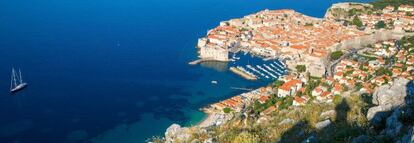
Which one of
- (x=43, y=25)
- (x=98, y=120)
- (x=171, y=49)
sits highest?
(x=43, y=25)

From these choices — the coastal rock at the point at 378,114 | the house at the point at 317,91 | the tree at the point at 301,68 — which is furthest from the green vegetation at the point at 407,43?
the coastal rock at the point at 378,114

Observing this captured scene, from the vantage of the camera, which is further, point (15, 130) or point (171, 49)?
point (171, 49)

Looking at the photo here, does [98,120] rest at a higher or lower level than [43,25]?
lower

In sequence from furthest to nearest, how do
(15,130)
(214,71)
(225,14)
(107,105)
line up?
(225,14) < (214,71) < (107,105) < (15,130)

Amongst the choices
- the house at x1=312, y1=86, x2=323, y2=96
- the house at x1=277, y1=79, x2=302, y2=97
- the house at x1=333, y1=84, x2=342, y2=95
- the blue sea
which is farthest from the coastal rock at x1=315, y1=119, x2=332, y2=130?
the house at x1=277, y1=79, x2=302, y2=97

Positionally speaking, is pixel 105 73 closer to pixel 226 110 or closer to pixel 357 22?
pixel 226 110

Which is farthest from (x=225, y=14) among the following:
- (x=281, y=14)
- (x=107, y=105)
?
(x=107, y=105)

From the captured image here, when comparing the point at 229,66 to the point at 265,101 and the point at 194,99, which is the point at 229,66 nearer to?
the point at 194,99

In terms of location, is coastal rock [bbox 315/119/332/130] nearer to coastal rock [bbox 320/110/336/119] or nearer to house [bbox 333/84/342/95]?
coastal rock [bbox 320/110/336/119]
